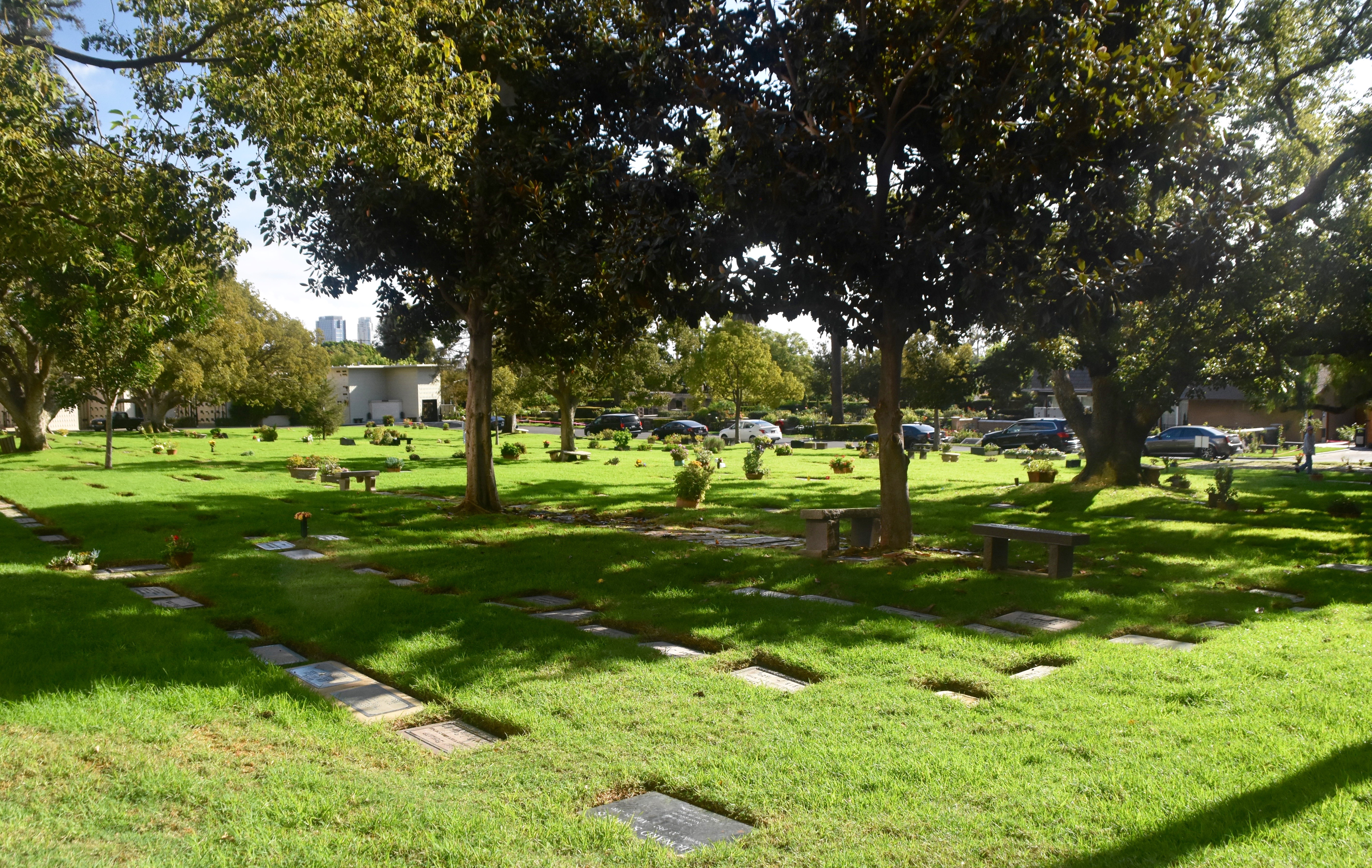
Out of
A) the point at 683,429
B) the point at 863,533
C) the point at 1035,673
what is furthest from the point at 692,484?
the point at 683,429

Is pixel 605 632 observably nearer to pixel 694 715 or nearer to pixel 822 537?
pixel 694 715

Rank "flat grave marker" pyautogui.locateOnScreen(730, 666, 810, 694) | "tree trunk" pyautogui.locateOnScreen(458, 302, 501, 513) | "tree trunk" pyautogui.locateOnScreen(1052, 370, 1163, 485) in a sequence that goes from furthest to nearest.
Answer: "tree trunk" pyautogui.locateOnScreen(1052, 370, 1163, 485) → "tree trunk" pyautogui.locateOnScreen(458, 302, 501, 513) → "flat grave marker" pyautogui.locateOnScreen(730, 666, 810, 694)

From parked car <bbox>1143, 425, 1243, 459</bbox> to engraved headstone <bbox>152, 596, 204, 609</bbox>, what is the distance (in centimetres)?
3587

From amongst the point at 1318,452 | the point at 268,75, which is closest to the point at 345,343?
the point at 1318,452

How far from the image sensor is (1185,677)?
554 centimetres

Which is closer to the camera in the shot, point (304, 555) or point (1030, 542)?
point (1030, 542)

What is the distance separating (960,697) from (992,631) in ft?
6.36

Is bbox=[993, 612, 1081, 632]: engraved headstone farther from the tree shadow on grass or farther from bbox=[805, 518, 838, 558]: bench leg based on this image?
bbox=[805, 518, 838, 558]: bench leg

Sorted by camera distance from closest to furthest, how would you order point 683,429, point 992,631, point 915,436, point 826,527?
point 992,631
point 826,527
point 915,436
point 683,429

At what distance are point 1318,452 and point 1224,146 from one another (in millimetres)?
36776

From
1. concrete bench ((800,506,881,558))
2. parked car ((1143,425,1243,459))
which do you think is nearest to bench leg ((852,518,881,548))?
concrete bench ((800,506,881,558))

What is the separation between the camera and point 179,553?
10.0 m

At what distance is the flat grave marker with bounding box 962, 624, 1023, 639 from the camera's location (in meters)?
6.85

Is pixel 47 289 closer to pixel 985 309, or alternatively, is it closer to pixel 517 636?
pixel 517 636
